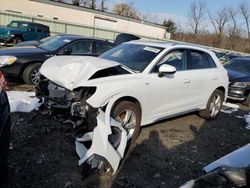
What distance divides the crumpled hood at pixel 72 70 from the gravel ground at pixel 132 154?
2.93 feet

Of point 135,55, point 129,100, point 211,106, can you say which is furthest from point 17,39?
point 129,100

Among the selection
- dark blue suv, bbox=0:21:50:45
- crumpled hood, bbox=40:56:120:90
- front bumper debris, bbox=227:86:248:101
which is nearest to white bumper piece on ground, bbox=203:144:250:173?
crumpled hood, bbox=40:56:120:90

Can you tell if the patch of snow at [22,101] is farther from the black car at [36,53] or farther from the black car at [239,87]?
the black car at [239,87]

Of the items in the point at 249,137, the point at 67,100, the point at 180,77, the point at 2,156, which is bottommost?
the point at 249,137

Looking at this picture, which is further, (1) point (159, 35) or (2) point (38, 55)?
(1) point (159, 35)

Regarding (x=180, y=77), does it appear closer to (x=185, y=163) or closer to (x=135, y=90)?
(x=135, y=90)

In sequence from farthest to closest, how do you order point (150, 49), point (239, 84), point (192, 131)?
point (239, 84) < point (192, 131) < point (150, 49)

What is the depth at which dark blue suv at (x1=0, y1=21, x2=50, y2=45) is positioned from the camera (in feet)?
72.2

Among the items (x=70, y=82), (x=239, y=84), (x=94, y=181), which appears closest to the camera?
(x=94, y=181)

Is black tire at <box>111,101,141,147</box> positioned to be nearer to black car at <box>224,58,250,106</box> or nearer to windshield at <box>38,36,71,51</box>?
windshield at <box>38,36,71,51</box>

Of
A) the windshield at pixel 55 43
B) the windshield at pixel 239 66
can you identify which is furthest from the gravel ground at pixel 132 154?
the windshield at pixel 239 66

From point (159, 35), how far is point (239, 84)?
47.4 metres

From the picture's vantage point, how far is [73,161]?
4.53 metres

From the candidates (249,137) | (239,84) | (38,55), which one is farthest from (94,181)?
(239,84)
